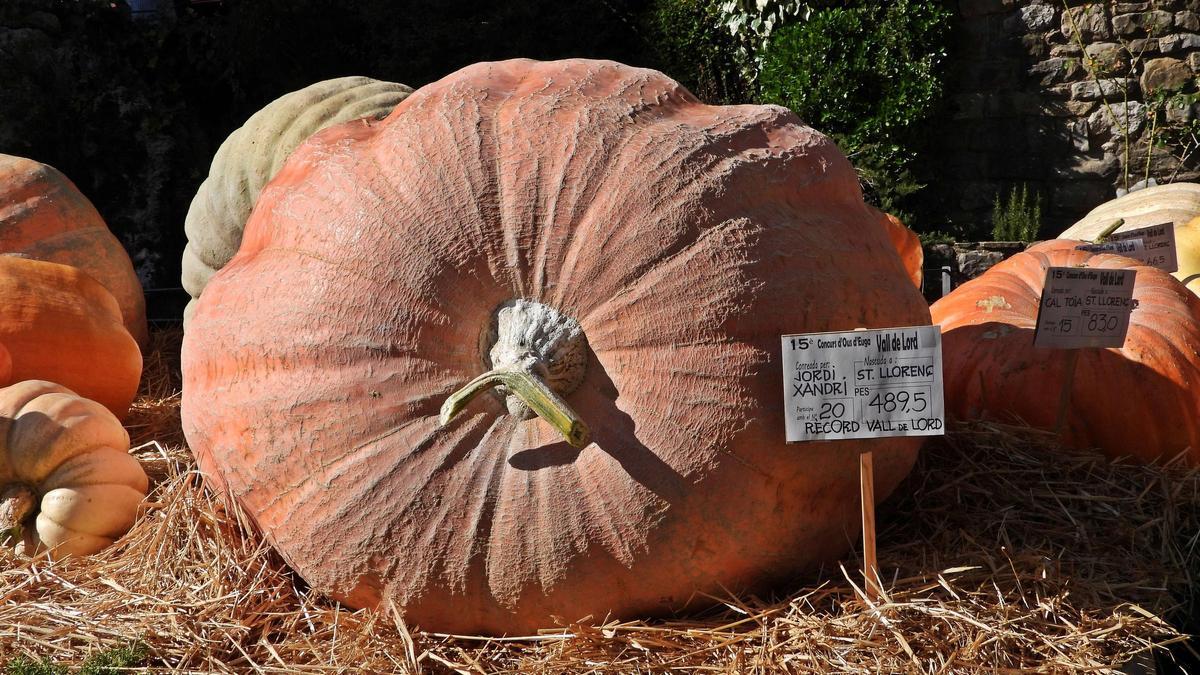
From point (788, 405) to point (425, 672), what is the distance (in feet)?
2.76

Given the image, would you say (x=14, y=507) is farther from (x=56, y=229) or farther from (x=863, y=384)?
(x=863, y=384)

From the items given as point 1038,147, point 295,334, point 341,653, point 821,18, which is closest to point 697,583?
point 341,653

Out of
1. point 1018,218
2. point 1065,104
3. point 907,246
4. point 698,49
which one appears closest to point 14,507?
point 907,246

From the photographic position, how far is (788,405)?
6.36 ft

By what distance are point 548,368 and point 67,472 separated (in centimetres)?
157

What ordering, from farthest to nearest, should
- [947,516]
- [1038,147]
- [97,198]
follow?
1. [1038,147]
2. [97,198]
3. [947,516]

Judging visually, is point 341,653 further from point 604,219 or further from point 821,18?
point 821,18

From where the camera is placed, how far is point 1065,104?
283 inches

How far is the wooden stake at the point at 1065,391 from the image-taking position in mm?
2771

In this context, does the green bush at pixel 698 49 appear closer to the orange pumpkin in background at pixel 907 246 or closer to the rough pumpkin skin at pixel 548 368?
the orange pumpkin in background at pixel 907 246

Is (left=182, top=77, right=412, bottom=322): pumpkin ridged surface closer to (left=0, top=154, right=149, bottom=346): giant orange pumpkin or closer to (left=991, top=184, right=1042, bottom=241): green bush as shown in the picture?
(left=0, top=154, right=149, bottom=346): giant orange pumpkin

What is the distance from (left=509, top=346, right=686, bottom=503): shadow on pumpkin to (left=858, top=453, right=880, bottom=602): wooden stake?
350 millimetres

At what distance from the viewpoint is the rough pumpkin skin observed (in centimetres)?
196

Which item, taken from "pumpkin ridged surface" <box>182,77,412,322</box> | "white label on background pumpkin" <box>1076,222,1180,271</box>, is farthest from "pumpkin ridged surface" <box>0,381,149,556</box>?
"white label on background pumpkin" <box>1076,222,1180,271</box>
